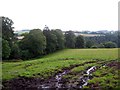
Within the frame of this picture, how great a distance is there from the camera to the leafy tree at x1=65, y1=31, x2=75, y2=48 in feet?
302

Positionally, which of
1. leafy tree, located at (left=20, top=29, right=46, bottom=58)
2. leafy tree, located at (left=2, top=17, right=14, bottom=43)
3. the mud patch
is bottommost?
the mud patch

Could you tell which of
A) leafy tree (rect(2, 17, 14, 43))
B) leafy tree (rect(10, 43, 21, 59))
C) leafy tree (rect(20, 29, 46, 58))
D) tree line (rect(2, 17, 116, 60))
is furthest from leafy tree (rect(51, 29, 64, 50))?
leafy tree (rect(10, 43, 21, 59))

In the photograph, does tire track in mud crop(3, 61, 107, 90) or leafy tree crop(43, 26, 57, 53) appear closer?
tire track in mud crop(3, 61, 107, 90)

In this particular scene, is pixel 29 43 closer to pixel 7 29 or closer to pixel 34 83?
pixel 7 29

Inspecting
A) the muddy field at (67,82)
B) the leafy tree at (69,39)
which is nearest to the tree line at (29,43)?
the leafy tree at (69,39)

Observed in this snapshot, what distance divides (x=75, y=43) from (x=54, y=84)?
234ft

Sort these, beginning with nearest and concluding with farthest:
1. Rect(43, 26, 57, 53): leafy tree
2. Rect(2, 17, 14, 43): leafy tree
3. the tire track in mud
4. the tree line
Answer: the tire track in mud < the tree line < Rect(2, 17, 14, 43): leafy tree < Rect(43, 26, 57, 53): leafy tree

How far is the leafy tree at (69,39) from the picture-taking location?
92188mm

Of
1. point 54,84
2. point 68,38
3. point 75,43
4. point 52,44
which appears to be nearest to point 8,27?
point 52,44

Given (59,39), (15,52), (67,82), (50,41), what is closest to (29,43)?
(15,52)

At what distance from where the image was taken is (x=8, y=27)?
6756cm

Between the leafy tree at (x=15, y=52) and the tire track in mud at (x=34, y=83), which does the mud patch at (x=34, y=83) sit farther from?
the leafy tree at (x=15, y=52)

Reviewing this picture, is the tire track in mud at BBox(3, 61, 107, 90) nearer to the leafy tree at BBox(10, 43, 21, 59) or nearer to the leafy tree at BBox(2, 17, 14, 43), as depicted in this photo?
the leafy tree at BBox(10, 43, 21, 59)

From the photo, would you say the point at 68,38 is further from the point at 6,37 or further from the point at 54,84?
the point at 54,84
